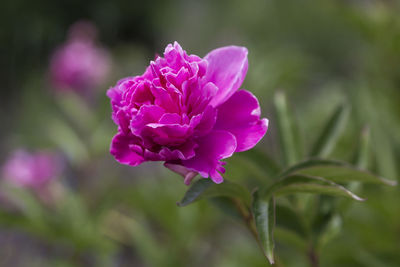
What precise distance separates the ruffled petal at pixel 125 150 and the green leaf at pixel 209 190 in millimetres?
52

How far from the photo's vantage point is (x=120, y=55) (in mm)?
3426

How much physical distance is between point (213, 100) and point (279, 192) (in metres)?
0.11

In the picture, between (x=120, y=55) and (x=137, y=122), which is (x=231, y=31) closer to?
(x=120, y=55)

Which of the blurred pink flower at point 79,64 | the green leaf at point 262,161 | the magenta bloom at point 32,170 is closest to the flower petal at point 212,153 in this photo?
the green leaf at point 262,161

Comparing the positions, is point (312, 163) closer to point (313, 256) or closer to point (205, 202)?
point (313, 256)

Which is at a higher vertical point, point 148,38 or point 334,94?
point 334,94

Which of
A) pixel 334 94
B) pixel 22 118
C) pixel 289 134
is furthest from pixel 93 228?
pixel 22 118

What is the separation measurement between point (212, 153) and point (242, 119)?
5cm

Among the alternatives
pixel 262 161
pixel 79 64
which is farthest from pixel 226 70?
pixel 79 64

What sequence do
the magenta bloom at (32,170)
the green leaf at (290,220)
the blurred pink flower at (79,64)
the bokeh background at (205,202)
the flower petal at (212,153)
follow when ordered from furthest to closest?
the blurred pink flower at (79,64), the magenta bloom at (32,170), the bokeh background at (205,202), the green leaf at (290,220), the flower petal at (212,153)

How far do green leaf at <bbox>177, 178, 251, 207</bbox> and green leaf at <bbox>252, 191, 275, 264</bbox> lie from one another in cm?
2

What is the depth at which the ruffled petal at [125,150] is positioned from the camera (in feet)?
1.34

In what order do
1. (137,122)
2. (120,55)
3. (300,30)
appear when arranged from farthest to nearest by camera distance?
(300,30)
(120,55)
(137,122)

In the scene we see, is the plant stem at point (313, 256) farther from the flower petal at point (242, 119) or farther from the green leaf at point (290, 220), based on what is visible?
the flower petal at point (242, 119)
